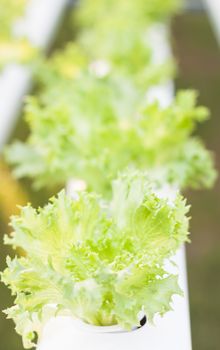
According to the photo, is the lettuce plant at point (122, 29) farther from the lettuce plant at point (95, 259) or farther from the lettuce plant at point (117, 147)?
the lettuce plant at point (95, 259)

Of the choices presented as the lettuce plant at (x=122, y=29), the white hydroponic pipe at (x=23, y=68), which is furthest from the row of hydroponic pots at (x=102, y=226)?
the white hydroponic pipe at (x=23, y=68)

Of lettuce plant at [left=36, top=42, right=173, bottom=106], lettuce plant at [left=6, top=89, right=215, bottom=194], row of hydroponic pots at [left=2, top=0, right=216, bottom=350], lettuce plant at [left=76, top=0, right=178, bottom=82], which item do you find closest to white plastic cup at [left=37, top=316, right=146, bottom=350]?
row of hydroponic pots at [left=2, top=0, right=216, bottom=350]

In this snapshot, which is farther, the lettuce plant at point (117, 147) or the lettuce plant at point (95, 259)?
the lettuce plant at point (117, 147)

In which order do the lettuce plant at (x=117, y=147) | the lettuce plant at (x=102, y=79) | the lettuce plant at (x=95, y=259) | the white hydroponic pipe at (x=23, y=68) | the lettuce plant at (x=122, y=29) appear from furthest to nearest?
the white hydroponic pipe at (x=23, y=68), the lettuce plant at (x=122, y=29), the lettuce plant at (x=102, y=79), the lettuce plant at (x=117, y=147), the lettuce plant at (x=95, y=259)

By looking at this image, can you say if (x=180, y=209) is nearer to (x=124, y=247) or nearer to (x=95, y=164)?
(x=124, y=247)

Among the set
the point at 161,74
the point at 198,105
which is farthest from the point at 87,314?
the point at 198,105

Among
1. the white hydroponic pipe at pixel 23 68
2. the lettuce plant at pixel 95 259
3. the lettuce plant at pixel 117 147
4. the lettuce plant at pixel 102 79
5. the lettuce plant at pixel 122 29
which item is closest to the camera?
the lettuce plant at pixel 95 259

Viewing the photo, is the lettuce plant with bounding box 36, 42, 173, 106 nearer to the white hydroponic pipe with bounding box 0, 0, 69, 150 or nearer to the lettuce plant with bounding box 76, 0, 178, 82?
the lettuce plant with bounding box 76, 0, 178, 82
